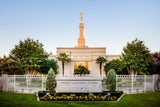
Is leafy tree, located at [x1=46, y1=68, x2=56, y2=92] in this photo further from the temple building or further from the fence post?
the temple building

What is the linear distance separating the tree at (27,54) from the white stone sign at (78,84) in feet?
39.3

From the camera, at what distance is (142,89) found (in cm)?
1750

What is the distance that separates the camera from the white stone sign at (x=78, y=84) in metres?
14.6

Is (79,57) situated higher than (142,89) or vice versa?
(79,57)

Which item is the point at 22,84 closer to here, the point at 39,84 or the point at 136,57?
the point at 39,84

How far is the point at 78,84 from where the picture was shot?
1479 cm

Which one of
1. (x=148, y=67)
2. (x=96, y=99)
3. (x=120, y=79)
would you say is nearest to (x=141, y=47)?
(x=148, y=67)

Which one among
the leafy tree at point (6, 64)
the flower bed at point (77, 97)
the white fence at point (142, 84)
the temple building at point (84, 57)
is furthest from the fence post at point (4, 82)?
the temple building at point (84, 57)

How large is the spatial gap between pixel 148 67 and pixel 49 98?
22040mm

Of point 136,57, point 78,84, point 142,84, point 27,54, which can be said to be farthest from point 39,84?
point 136,57

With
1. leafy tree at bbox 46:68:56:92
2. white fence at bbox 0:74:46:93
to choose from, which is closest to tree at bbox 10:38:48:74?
white fence at bbox 0:74:46:93

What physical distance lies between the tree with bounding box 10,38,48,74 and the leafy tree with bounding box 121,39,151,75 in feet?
42.4

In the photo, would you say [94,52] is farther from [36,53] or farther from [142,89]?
[142,89]

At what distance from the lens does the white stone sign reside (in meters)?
14.6
